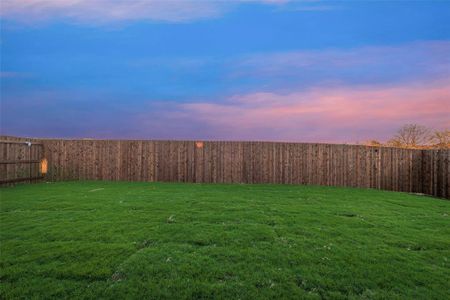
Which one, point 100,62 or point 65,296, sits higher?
point 100,62

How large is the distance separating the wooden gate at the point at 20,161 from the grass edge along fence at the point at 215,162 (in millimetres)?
552

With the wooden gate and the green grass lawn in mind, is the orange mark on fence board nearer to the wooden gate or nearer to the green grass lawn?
the wooden gate

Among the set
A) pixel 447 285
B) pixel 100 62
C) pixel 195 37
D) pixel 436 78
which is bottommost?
pixel 447 285

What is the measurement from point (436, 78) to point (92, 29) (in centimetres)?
1362

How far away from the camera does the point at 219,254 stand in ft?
11.5

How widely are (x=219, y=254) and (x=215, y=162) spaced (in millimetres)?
9562

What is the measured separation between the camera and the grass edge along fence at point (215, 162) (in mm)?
12977

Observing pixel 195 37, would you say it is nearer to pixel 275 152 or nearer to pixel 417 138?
pixel 275 152

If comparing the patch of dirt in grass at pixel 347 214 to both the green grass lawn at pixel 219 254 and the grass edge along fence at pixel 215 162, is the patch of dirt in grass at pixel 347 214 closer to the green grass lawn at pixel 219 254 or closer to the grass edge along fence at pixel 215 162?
the green grass lawn at pixel 219 254

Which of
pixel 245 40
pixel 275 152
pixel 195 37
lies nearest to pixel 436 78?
pixel 275 152

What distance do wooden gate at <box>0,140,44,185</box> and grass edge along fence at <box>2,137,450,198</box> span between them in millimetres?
552

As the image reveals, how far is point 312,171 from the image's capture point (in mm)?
13000

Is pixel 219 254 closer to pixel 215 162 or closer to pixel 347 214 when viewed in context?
pixel 347 214

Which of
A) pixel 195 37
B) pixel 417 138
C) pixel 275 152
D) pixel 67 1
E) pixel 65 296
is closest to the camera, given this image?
pixel 65 296
